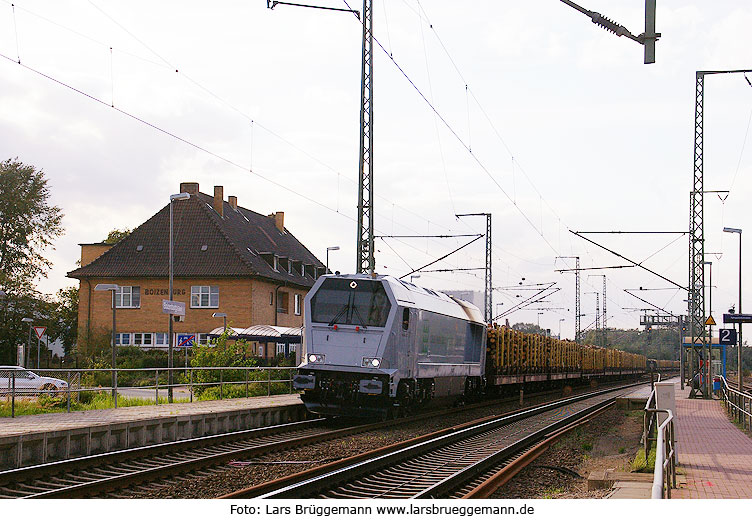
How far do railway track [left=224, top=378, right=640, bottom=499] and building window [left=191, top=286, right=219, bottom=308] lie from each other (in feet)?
117

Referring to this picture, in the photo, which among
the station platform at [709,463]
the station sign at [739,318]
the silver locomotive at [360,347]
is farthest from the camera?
the station sign at [739,318]

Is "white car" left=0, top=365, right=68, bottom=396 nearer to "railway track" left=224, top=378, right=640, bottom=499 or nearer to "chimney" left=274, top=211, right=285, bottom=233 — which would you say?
"railway track" left=224, top=378, right=640, bottom=499

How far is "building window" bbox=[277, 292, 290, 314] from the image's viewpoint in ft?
192

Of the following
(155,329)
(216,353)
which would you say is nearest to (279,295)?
(155,329)

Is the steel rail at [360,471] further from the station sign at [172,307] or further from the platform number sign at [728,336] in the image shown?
the platform number sign at [728,336]

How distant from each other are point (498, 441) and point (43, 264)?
47.0m

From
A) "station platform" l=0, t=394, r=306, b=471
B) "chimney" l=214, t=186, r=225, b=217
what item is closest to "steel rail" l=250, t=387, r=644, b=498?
"station platform" l=0, t=394, r=306, b=471

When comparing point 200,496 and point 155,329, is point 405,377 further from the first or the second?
point 155,329

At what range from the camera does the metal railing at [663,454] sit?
6.31m

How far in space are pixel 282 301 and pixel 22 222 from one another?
16736 mm

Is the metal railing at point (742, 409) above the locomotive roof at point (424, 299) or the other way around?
the other way around

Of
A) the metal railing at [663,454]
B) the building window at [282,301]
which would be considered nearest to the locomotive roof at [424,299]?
the metal railing at [663,454]

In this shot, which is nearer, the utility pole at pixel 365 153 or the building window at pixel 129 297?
the utility pole at pixel 365 153

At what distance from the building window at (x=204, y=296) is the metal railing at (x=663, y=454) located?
3957cm
